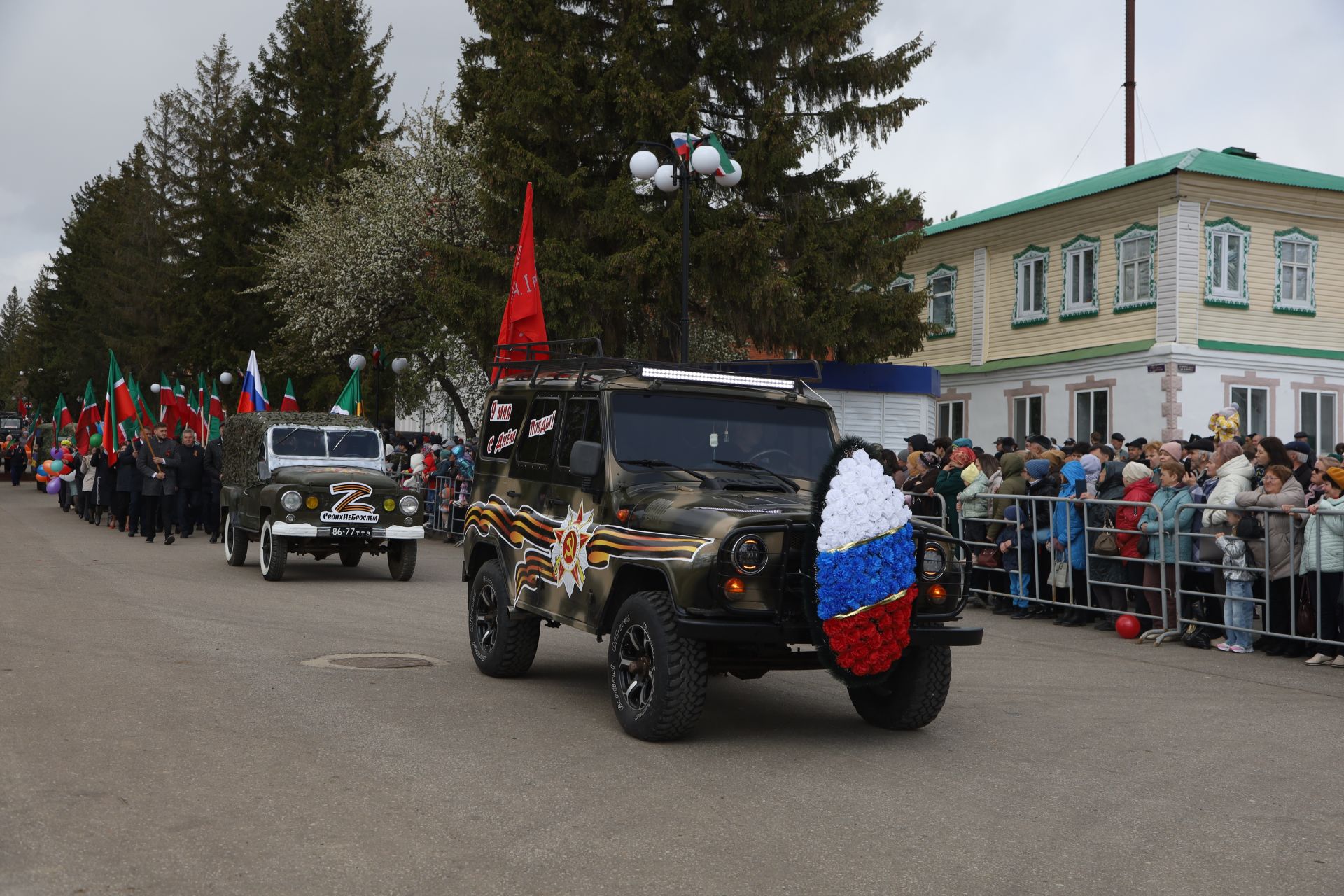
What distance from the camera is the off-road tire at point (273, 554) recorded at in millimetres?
16578

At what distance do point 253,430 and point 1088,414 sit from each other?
1866 cm

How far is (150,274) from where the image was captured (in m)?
60.1

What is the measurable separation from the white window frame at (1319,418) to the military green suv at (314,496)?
1998 centimetres

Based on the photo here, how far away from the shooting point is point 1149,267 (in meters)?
28.4

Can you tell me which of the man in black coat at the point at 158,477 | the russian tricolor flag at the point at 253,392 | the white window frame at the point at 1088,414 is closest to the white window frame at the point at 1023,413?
the white window frame at the point at 1088,414

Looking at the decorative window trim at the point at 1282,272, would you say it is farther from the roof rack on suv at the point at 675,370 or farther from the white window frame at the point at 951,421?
the roof rack on suv at the point at 675,370

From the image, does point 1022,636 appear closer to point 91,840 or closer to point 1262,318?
point 91,840

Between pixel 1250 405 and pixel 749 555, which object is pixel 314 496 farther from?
pixel 1250 405

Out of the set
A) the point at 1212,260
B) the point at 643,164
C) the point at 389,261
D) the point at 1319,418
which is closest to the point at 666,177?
the point at 643,164

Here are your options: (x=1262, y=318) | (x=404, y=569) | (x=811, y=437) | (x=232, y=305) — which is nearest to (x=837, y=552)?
(x=811, y=437)

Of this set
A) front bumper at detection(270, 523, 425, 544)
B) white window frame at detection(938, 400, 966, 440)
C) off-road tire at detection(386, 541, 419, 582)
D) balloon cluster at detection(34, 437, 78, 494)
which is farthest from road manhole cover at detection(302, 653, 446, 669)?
balloon cluster at detection(34, 437, 78, 494)

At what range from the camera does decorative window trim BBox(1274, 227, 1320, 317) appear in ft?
94.0

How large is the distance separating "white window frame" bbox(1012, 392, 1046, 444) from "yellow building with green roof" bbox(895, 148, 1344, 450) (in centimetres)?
4

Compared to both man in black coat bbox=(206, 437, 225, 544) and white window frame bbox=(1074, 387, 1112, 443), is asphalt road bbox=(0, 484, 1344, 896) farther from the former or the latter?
white window frame bbox=(1074, 387, 1112, 443)
